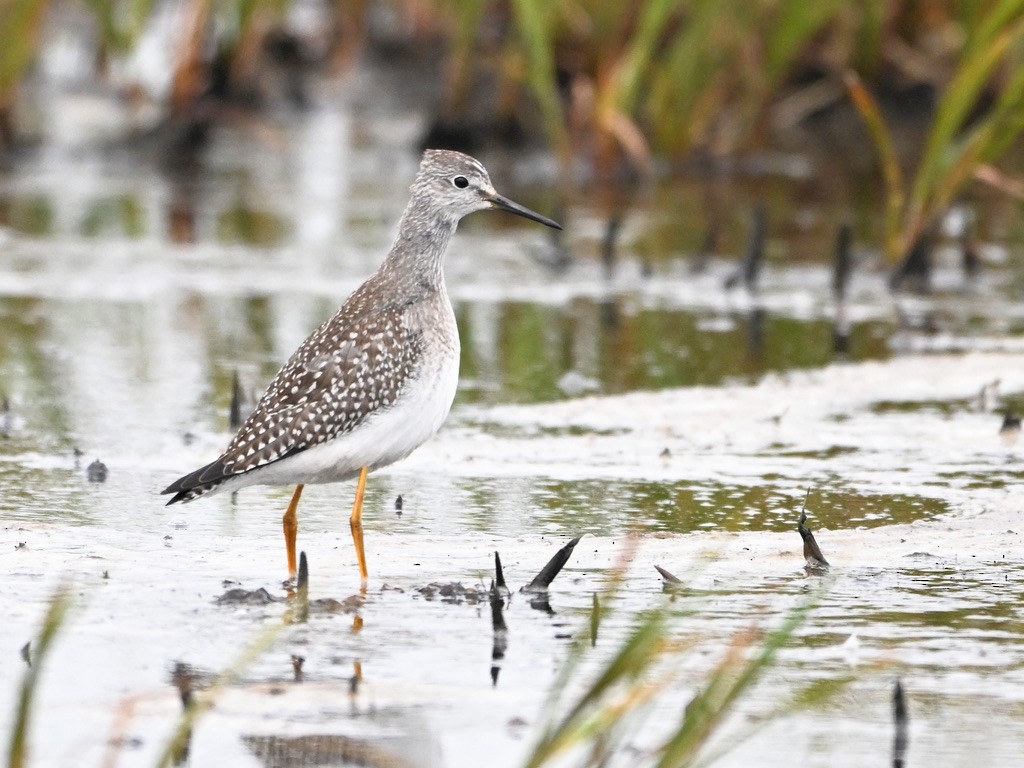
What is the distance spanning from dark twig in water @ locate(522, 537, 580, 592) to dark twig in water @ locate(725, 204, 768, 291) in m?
5.40

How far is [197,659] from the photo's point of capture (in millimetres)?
4703

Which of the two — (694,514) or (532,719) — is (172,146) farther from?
(532,719)

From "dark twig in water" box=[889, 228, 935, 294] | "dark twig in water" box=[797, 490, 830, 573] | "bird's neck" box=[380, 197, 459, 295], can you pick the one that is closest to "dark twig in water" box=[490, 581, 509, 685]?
"dark twig in water" box=[797, 490, 830, 573]

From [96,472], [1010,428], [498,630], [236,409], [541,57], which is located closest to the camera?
[498,630]

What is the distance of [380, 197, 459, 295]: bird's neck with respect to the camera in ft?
20.6

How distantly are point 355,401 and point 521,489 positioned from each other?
3.56 feet

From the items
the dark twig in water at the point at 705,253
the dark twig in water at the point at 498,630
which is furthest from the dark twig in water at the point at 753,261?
Result: the dark twig in water at the point at 498,630

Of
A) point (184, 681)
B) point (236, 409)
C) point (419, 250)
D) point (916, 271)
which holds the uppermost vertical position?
point (419, 250)

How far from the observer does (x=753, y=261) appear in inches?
412

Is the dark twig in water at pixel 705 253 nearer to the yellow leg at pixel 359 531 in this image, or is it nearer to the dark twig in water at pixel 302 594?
the yellow leg at pixel 359 531

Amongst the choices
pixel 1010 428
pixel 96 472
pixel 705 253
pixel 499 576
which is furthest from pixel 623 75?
pixel 499 576

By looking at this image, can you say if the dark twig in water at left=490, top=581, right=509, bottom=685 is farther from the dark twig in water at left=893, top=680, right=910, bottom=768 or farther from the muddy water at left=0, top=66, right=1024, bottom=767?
the dark twig in water at left=893, top=680, right=910, bottom=768

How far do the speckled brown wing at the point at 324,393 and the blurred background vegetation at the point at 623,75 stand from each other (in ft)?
21.2

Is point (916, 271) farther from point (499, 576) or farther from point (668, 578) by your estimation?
point (499, 576)
